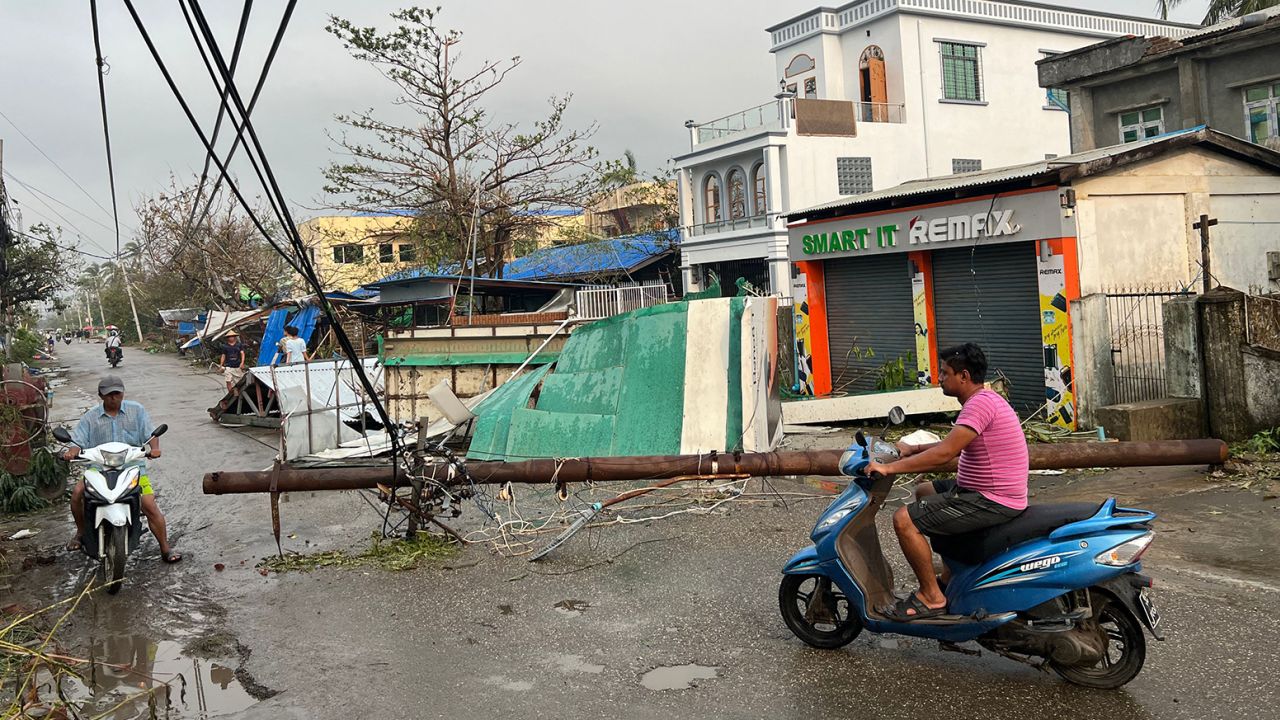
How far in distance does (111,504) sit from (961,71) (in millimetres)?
38869

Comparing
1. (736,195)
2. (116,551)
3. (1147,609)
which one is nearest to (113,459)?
(116,551)

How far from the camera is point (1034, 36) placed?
41094 millimetres

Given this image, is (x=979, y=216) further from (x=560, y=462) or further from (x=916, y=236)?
(x=560, y=462)

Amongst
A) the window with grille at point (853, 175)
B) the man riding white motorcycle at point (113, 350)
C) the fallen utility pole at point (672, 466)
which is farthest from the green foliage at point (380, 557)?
the man riding white motorcycle at point (113, 350)

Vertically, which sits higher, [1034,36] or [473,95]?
[1034,36]

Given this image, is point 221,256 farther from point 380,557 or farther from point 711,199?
point 380,557

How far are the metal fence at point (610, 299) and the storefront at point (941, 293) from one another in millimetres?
6707

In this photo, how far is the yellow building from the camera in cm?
3212

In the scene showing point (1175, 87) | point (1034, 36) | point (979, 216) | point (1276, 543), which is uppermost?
point (1034, 36)

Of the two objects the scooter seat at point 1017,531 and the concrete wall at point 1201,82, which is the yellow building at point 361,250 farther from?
the scooter seat at point 1017,531

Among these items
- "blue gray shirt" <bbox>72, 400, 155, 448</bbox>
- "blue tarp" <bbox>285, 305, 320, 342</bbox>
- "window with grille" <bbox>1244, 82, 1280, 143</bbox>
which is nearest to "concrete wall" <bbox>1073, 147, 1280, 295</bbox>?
"window with grille" <bbox>1244, 82, 1280, 143</bbox>

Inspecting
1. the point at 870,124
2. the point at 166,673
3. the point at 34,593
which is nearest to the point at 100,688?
the point at 166,673

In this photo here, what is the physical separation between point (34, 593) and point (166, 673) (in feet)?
9.41

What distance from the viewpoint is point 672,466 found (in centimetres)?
782
